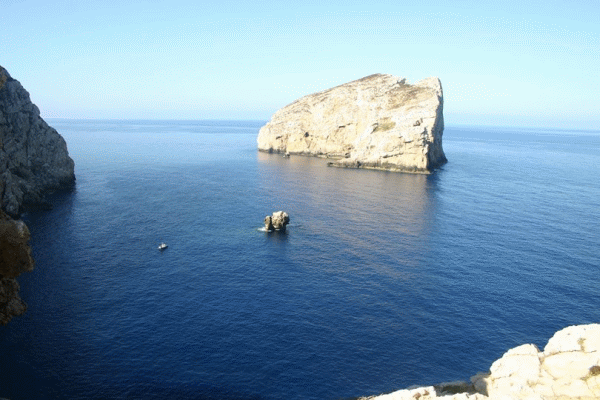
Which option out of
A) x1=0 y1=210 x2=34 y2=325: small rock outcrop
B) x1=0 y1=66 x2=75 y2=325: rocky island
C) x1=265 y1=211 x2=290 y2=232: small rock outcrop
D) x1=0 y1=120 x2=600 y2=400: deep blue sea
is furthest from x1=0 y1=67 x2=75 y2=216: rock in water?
x1=265 y1=211 x2=290 y2=232: small rock outcrop

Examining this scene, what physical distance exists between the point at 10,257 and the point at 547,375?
57677 mm

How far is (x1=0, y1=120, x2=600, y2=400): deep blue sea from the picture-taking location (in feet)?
181

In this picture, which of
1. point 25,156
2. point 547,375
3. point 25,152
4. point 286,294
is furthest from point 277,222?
point 547,375

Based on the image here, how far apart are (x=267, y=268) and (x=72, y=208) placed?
6737 cm

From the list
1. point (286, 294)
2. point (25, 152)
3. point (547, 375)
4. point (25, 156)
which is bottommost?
point (286, 294)

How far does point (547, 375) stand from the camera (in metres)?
41.1

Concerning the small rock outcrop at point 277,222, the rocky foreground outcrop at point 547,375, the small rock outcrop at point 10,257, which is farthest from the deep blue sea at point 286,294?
the rocky foreground outcrop at point 547,375

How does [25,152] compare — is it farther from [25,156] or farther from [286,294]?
[286,294]

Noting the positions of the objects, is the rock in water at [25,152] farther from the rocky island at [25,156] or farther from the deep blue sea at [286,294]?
the deep blue sea at [286,294]

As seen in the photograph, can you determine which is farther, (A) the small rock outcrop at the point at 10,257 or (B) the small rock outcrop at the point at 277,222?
(B) the small rock outcrop at the point at 277,222

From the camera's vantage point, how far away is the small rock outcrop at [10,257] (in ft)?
162

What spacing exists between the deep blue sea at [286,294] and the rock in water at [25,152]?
656 cm

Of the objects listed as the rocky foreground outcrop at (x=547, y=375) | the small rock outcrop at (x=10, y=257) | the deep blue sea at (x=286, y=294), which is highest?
the small rock outcrop at (x=10, y=257)

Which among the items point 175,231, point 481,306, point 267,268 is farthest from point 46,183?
point 481,306
